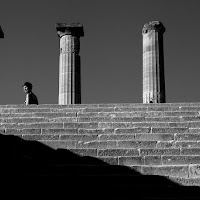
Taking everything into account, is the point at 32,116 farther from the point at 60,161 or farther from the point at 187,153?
the point at 187,153

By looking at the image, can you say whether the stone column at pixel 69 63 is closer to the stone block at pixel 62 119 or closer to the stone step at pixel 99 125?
the stone block at pixel 62 119

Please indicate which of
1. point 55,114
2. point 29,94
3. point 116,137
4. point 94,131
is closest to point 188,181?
point 116,137

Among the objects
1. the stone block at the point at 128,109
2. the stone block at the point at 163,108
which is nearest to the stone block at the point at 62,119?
the stone block at the point at 128,109

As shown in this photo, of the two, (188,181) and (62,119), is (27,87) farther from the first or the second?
(188,181)

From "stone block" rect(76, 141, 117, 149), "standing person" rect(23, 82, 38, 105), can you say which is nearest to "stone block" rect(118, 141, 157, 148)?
"stone block" rect(76, 141, 117, 149)

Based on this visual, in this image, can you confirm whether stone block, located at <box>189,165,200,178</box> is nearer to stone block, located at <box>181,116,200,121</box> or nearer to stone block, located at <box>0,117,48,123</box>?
stone block, located at <box>181,116,200,121</box>

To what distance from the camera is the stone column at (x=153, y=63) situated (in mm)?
18828

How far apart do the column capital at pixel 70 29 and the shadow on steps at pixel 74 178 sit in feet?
38.6

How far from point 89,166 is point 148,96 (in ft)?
35.9

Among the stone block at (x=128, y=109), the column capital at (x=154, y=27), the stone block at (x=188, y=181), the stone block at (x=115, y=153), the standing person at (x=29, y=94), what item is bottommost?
the stone block at (x=188, y=181)

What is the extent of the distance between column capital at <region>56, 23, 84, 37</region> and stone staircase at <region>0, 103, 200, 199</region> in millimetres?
8303

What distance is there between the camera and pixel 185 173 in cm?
798

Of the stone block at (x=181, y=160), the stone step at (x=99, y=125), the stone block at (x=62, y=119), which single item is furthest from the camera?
the stone block at (x=62, y=119)

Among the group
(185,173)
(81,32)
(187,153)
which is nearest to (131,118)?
(187,153)
